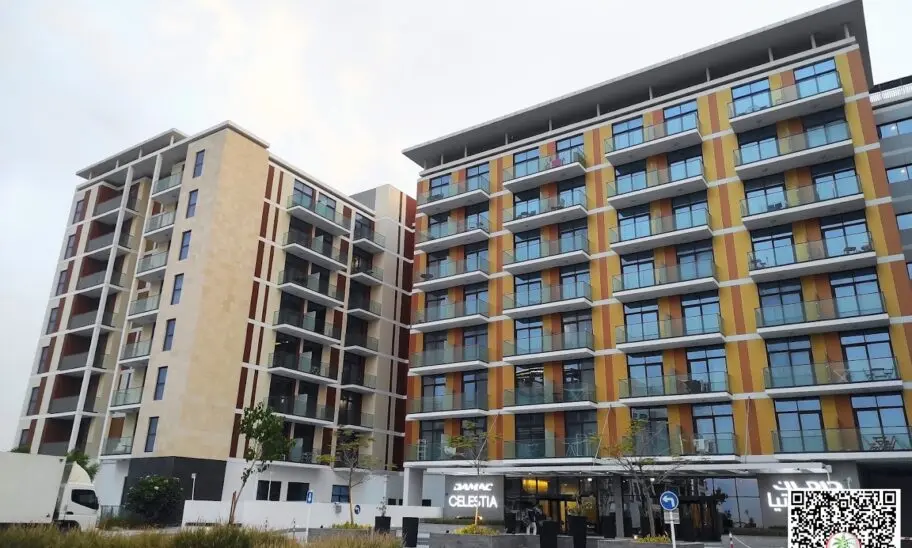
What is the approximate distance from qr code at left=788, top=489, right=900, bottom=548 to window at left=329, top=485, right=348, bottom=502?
155ft

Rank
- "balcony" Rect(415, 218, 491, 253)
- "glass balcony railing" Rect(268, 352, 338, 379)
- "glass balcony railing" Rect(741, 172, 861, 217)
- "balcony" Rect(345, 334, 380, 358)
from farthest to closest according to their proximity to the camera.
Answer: "balcony" Rect(345, 334, 380, 358), "balcony" Rect(415, 218, 491, 253), "glass balcony railing" Rect(268, 352, 338, 379), "glass balcony railing" Rect(741, 172, 861, 217)

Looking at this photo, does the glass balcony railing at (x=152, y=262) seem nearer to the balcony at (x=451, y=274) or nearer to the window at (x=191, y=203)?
the window at (x=191, y=203)

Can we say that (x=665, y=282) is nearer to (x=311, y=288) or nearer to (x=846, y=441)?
(x=846, y=441)

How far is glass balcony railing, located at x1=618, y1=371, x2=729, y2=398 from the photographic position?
113ft

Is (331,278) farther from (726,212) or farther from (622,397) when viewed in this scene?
(726,212)

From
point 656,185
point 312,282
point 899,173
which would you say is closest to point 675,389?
point 656,185

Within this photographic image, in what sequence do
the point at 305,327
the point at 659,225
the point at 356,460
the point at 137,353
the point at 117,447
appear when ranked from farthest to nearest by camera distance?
the point at 305,327 < the point at 356,460 < the point at 137,353 < the point at 117,447 < the point at 659,225

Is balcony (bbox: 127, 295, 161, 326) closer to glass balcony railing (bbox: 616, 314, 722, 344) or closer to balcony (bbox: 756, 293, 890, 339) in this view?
glass balcony railing (bbox: 616, 314, 722, 344)

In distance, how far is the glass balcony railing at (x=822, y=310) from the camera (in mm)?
31391

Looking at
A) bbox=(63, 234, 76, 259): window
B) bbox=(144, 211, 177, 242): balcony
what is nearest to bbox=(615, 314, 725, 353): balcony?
bbox=(144, 211, 177, 242): balcony

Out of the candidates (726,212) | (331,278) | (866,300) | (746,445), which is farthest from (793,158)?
(331,278)

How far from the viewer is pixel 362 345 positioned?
51.3 meters

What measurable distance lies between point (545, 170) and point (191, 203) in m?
23.5

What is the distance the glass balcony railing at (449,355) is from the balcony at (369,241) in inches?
455
